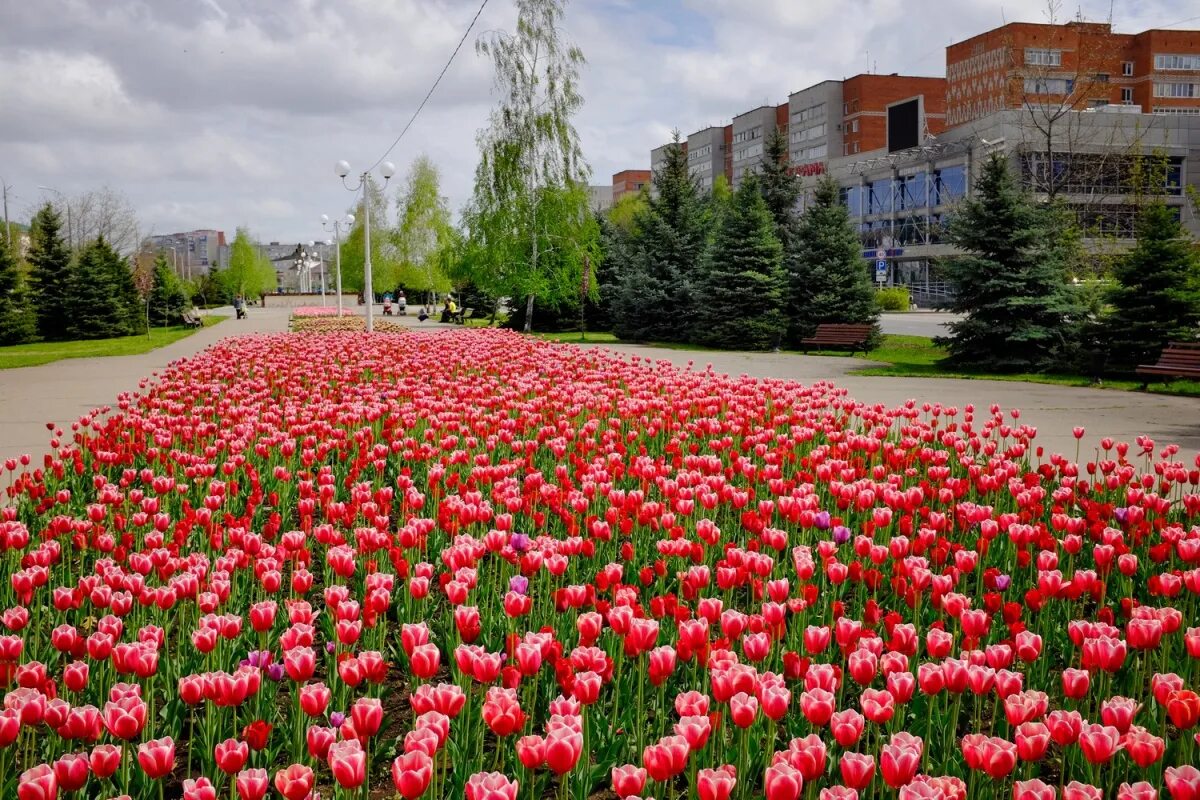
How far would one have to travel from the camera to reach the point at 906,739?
7.52 ft

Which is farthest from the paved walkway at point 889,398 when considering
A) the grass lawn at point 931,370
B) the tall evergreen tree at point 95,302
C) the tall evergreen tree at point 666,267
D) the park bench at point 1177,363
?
the tall evergreen tree at point 95,302

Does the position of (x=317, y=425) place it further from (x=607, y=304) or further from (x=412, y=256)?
(x=412, y=256)

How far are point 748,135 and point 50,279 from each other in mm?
86004

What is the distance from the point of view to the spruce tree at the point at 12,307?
36781 millimetres

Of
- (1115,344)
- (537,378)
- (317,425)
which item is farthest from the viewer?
(1115,344)

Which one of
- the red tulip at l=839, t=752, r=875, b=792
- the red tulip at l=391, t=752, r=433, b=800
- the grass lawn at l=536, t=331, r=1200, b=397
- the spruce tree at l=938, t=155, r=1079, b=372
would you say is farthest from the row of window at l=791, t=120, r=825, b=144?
the red tulip at l=391, t=752, r=433, b=800

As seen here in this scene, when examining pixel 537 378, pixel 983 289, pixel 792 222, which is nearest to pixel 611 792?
pixel 537 378

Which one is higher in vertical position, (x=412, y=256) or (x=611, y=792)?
(x=412, y=256)

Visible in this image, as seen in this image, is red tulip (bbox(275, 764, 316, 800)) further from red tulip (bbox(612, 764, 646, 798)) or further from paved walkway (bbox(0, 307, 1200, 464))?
Answer: paved walkway (bbox(0, 307, 1200, 464))

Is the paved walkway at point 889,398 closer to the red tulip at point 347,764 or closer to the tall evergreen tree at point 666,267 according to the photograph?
the red tulip at point 347,764

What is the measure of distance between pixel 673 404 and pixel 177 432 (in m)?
4.02

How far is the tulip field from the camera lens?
252cm

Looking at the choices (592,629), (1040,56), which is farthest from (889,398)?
(1040,56)

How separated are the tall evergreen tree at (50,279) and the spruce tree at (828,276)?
2919 cm
